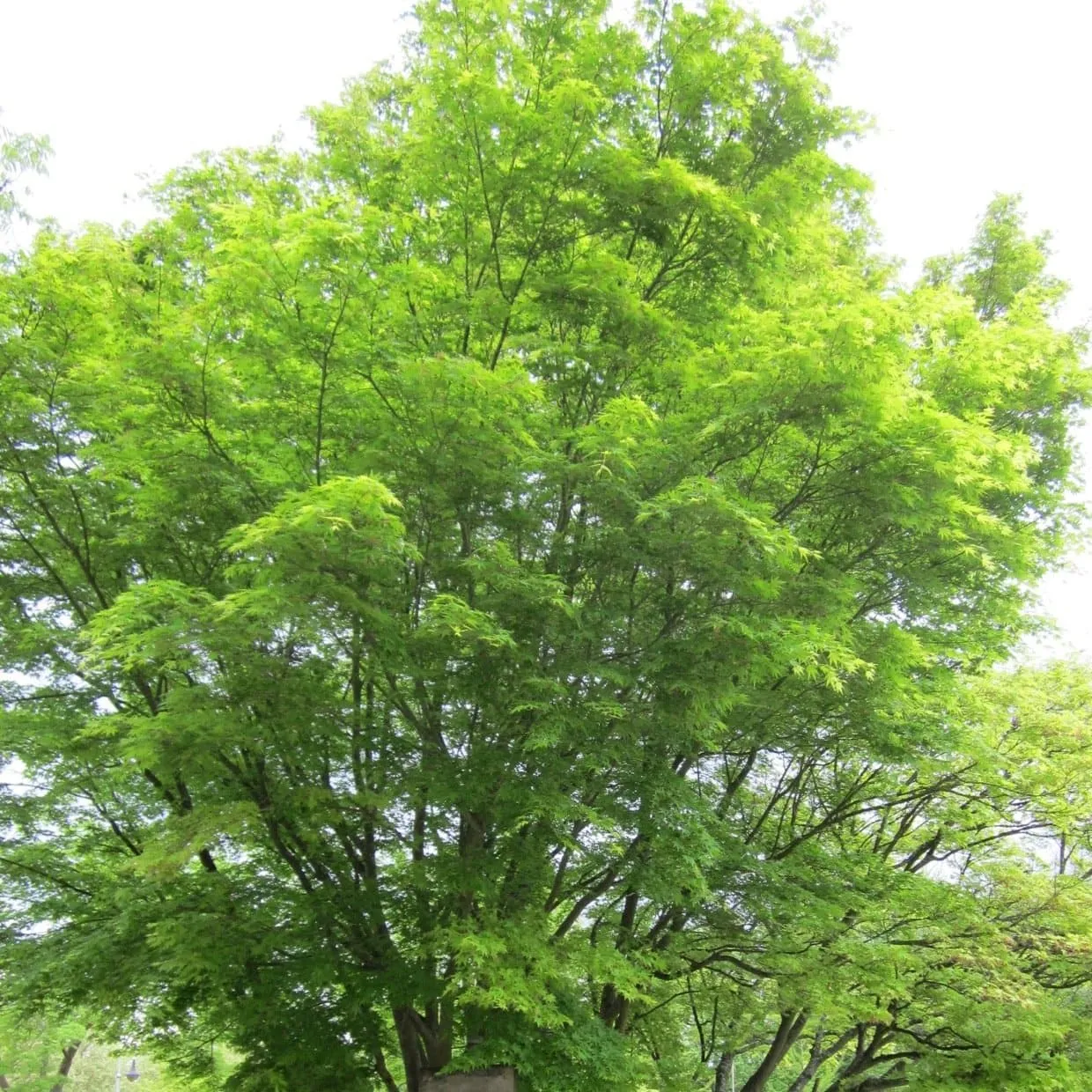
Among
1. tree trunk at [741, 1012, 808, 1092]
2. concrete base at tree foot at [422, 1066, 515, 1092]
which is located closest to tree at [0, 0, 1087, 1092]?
concrete base at tree foot at [422, 1066, 515, 1092]

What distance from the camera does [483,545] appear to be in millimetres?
5379

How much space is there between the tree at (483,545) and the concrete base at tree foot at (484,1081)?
16 centimetres

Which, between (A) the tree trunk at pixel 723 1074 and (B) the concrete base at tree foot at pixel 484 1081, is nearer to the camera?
(B) the concrete base at tree foot at pixel 484 1081

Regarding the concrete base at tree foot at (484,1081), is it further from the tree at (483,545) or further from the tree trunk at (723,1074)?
the tree trunk at (723,1074)

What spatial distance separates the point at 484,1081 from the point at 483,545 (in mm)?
3759

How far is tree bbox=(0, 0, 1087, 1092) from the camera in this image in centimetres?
474

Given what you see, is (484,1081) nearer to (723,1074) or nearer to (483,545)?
(483,545)

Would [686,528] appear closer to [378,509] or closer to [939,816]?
[378,509]

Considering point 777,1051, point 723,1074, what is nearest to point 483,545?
point 777,1051

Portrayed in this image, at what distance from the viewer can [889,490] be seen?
17.1 ft

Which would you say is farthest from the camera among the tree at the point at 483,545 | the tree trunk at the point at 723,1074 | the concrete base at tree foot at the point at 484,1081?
the tree trunk at the point at 723,1074

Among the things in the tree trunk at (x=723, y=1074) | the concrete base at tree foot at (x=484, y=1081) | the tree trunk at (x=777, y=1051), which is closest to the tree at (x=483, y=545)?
the concrete base at tree foot at (x=484, y=1081)

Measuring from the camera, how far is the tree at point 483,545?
4738 millimetres

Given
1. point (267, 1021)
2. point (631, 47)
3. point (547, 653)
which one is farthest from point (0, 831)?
point (631, 47)
